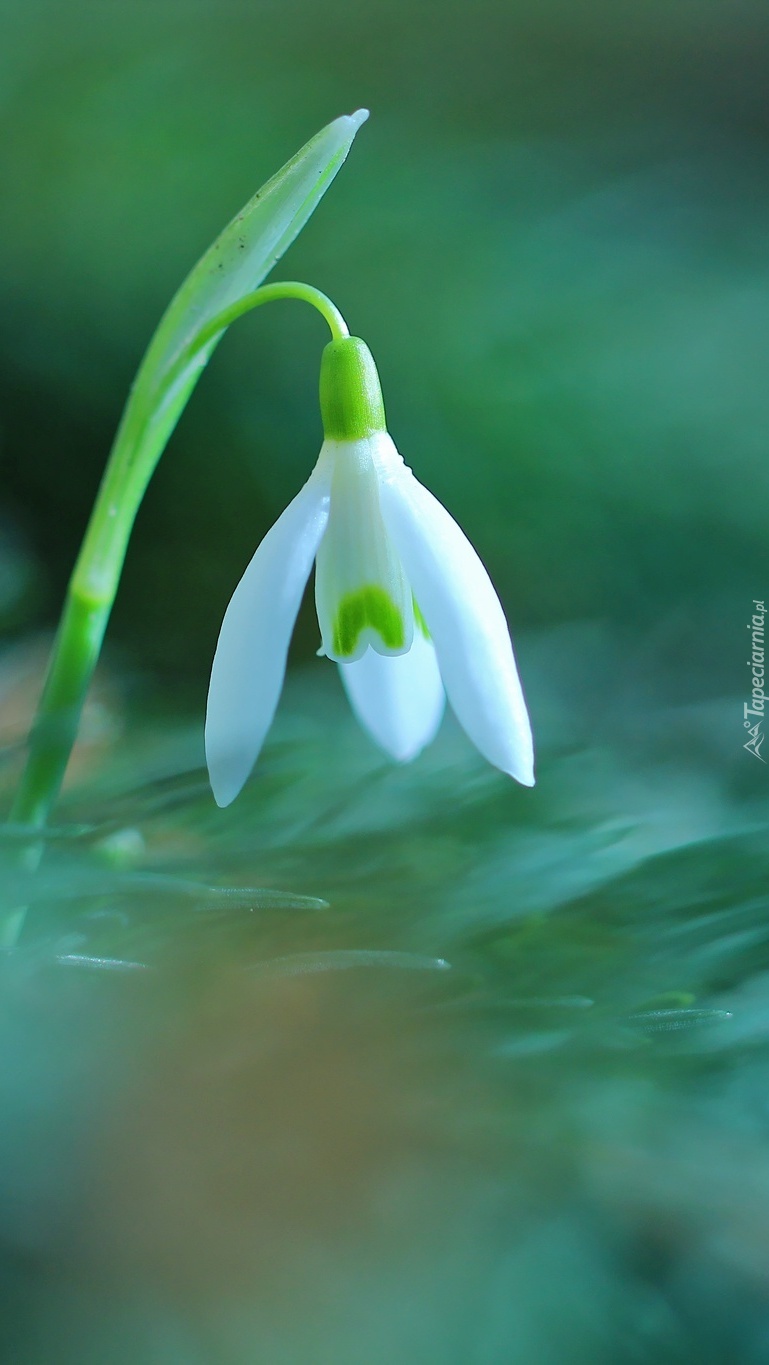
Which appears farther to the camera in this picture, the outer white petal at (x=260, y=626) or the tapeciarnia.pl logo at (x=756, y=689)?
the tapeciarnia.pl logo at (x=756, y=689)

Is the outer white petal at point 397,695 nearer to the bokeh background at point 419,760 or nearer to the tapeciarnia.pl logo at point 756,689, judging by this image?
the bokeh background at point 419,760

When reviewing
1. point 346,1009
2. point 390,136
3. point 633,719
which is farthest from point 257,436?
point 346,1009

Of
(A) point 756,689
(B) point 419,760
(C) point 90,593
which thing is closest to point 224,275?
(C) point 90,593

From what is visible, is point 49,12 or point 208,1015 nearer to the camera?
point 208,1015

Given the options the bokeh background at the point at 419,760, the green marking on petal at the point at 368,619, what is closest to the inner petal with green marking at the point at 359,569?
the green marking on petal at the point at 368,619

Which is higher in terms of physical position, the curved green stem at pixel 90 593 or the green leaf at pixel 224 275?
the green leaf at pixel 224 275

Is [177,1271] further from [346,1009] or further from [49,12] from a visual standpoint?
[49,12]
